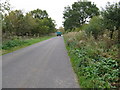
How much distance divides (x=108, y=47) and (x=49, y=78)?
4.45m

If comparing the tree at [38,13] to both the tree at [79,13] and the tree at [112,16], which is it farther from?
the tree at [112,16]

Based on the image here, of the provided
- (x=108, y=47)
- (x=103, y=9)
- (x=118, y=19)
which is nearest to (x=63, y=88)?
(x=108, y=47)

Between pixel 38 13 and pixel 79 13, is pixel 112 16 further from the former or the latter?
pixel 38 13

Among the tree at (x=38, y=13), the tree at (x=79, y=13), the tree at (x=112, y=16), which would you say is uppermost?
the tree at (x=38, y=13)

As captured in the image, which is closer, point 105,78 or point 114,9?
point 105,78

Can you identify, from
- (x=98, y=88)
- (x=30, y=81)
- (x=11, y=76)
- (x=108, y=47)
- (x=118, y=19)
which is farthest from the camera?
(x=118, y=19)

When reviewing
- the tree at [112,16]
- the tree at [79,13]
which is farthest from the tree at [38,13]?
the tree at [112,16]

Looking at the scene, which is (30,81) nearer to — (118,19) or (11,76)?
(11,76)

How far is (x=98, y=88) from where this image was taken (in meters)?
2.68

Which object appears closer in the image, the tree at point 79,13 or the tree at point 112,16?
the tree at point 112,16

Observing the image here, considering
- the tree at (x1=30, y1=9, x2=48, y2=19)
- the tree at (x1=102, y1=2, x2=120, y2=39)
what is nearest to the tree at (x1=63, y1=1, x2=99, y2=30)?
the tree at (x1=102, y1=2, x2=120, y2=39)

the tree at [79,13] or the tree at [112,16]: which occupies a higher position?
the tree at [79,13]

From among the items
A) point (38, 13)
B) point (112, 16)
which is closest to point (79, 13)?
point (112, 16)

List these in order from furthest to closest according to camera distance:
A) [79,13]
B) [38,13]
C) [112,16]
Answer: [38,13]
[79,13]
[112,16]
